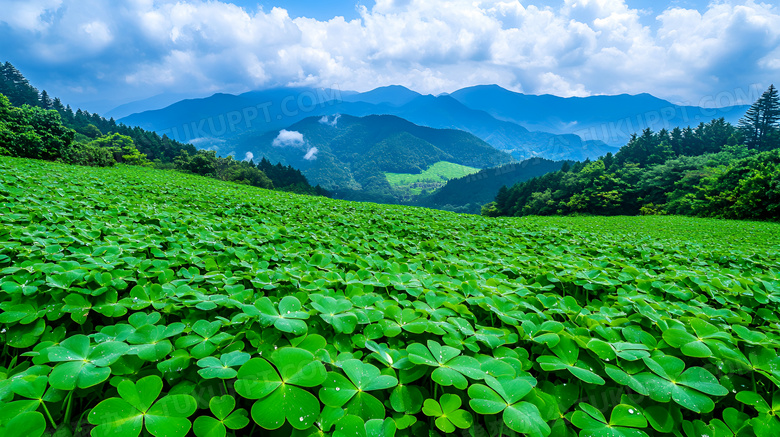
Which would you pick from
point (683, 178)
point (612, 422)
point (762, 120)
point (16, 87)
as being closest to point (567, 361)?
point (612, 422)

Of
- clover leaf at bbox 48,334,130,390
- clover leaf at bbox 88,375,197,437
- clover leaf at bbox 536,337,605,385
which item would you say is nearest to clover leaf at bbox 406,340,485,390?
clover leaf at bbox 536,337,605,385

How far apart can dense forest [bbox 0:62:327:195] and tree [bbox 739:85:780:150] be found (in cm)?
8172

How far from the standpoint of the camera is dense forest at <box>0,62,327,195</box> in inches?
779

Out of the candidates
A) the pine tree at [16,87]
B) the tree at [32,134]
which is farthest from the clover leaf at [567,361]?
the pine tree at [16,87]

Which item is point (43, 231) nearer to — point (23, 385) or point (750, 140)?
point (23, 385)

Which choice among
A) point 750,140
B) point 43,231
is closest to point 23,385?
point 43,231

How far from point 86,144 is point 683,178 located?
69.4m

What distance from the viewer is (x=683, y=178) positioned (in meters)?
36.2

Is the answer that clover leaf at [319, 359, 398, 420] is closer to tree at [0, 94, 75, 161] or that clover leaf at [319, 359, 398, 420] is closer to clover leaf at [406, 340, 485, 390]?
clover leaf at [406, 340, 485, 390]

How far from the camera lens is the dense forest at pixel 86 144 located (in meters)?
19.8

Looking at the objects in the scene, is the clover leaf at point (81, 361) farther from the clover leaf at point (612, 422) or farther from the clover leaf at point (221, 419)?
the clover leaf at point (612, 422)

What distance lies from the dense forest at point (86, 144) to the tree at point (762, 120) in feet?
268

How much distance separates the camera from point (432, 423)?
3.59 ft

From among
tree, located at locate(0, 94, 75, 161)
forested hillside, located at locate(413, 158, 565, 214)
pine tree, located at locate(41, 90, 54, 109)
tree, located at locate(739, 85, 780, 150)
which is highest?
pine tree, located at locate(41, 90, 54, 109)
